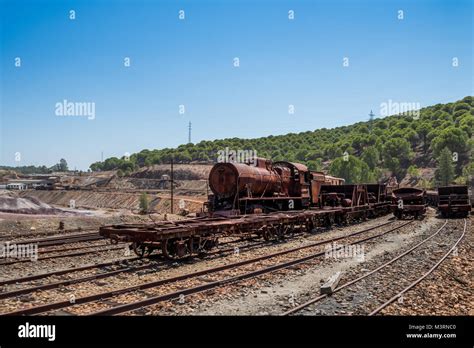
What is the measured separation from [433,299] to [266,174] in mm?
11147

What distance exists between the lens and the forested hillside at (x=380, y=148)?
79.7m

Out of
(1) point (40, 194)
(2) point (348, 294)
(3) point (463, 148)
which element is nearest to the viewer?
(2) point (348, 294)

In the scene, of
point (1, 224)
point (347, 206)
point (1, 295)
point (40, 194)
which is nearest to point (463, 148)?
point (347, 206)

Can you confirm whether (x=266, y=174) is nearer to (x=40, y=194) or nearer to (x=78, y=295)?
(x=78, y=295)

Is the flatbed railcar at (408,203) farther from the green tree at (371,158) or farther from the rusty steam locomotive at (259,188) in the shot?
the green tree at (371,158)

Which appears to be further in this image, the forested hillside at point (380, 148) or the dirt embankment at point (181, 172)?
the dirt embankment at point (181, 172)

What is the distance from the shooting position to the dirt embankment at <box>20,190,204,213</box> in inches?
2542

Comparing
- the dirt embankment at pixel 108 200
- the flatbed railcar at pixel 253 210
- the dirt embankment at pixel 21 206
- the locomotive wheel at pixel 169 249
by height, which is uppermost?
the flatbed railcar at pixel 253 210

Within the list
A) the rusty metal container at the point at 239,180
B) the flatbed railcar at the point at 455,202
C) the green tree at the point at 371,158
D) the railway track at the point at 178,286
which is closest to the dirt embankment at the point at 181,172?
the green tree at the point at 371,158

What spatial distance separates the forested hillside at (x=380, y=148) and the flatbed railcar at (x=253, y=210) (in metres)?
44.3

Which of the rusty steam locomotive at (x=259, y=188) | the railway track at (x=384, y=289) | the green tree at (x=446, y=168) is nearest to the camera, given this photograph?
the railway track at (x=384, y=289)

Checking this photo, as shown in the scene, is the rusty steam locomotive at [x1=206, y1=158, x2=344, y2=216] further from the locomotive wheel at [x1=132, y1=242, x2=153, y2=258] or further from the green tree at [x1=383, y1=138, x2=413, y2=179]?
the green tree at [x1=383, y1=138, x2=413, y2=179]

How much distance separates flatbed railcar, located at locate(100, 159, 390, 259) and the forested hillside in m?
44.3

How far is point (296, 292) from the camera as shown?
893 centimetres
